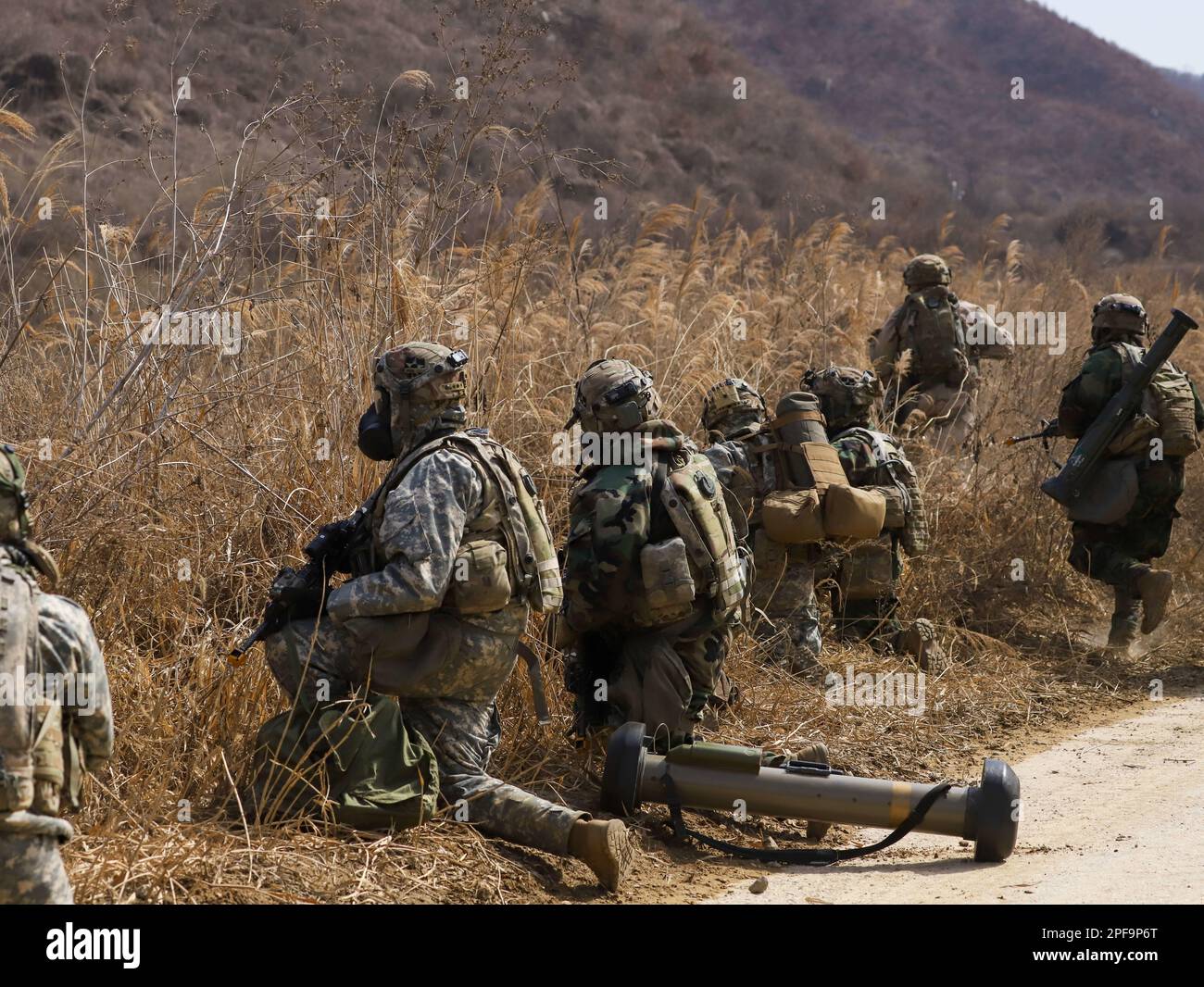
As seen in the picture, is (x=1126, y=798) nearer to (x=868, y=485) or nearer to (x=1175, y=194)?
(x=868, y=485)

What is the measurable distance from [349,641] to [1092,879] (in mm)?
2391

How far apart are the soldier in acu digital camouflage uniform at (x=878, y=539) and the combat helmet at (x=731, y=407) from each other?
0.53m

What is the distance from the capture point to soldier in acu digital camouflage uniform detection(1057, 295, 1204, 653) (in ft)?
26.3

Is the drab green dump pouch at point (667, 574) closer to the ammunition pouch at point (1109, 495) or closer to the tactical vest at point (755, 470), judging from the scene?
the tactical vest at point (755, 470)

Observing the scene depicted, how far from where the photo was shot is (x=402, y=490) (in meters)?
4.39

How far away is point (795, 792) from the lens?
483 centimetres

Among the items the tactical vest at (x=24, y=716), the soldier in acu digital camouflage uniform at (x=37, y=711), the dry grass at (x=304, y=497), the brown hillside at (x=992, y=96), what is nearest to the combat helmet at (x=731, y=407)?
the dry grass at (x=304, y=497)

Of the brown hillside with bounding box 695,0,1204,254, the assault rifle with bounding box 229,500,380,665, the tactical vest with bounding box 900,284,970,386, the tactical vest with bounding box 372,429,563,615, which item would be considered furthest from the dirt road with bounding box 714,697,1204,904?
the brown hillside with bounding box 695,0,1204,254

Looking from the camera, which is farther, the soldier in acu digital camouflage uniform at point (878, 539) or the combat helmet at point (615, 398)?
the soldier in acu digital camouflage uniform at point (878, 539)

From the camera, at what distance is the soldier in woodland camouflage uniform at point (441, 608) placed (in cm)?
434

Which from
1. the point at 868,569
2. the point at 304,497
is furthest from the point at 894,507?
the point at 304,497

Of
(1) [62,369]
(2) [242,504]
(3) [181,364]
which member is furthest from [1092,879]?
(1) [62,369]

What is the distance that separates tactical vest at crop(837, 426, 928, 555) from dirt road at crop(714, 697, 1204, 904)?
1.35 meters
